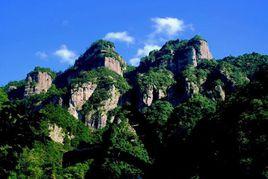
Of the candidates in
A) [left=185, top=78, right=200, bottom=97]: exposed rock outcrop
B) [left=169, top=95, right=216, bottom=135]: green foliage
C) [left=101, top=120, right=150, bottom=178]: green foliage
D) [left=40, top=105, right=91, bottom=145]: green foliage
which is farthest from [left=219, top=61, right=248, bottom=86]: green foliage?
[left=40, top=105, right=91, bottom=145]: green foliage

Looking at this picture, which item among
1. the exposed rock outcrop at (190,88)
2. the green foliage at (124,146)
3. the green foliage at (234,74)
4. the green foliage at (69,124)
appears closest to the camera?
the green foliage at (124,146)

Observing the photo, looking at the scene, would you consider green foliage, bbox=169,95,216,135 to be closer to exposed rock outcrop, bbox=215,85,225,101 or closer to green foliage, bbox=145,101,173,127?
green foliage, bbox=145,101,173,127

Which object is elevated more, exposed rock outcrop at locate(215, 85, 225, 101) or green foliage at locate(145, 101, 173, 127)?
exposed rock outcrop at locate(215, 85, 225, 101)

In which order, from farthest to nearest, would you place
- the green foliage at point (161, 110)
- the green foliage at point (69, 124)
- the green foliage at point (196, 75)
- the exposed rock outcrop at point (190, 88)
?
the green foliage at point (196, 75) → the exposed rock outcrop at point (190, 88) → the green foliage at point (69, 124) → the green foliage at point (161, 110)

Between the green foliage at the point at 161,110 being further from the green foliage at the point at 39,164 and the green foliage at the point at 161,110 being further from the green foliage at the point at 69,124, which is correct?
the green foliage at the point at 39,164

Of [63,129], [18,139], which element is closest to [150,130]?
[18,139]

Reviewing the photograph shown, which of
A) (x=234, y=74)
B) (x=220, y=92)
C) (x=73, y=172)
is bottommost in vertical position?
(x=73, y=172)

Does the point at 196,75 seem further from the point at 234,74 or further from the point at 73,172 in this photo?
the point at 73,172

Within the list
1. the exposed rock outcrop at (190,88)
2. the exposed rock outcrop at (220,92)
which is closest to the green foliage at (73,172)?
the exposed rock outcrop at (220,92)

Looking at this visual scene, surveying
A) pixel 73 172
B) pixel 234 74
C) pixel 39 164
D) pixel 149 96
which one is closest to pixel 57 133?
pixel 73 172

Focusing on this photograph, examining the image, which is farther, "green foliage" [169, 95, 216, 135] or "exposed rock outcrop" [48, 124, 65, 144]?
"exposed rock outcrop" [48, 124, 65, 144]

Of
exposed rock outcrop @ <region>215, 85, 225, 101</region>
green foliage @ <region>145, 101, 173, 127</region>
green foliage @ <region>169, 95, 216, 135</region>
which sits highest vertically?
exposed rock outcrop @ <region>215, 85, 225, 101</region>

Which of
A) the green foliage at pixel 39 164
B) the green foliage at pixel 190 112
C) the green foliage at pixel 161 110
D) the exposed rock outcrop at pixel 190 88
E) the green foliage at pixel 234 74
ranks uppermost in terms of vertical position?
the green foliage at pixel 234 74

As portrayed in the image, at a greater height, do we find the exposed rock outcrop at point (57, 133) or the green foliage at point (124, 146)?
the exposed rock outcrop at point (57, 133)
